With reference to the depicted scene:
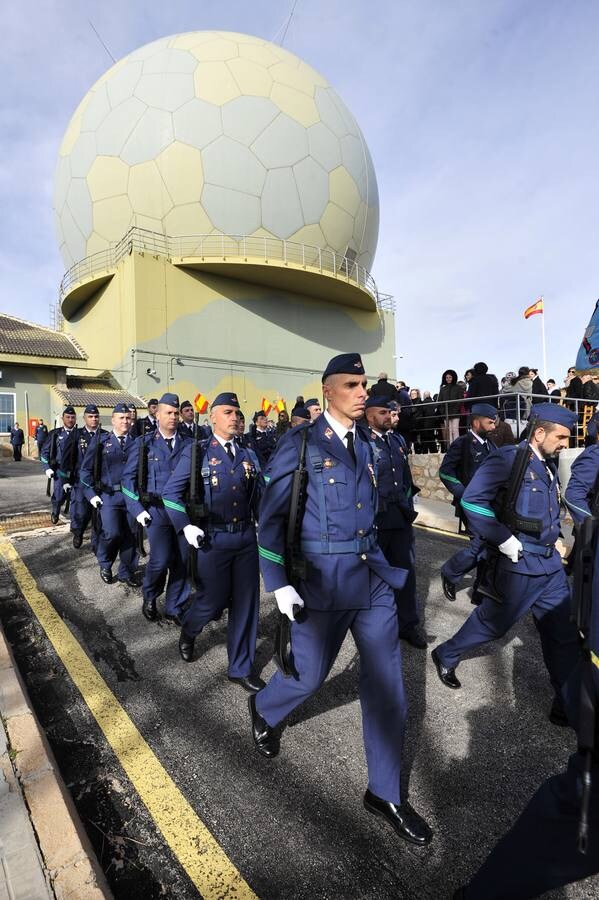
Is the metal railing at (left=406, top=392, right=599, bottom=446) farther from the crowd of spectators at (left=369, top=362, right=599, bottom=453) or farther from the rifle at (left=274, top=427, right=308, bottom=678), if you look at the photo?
the rifle at (left=274, top=427, right=308, bottom=678)

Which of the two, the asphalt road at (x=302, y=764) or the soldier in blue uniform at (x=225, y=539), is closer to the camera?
the asphalt road at (x=302, y=764)

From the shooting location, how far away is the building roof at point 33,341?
2125cm

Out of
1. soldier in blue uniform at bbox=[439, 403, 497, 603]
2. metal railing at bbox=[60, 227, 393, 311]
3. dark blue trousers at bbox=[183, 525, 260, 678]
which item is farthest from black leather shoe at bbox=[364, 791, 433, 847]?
metal railing at bbox=[60, 227, 393, 311]

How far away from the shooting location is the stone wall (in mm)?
10430

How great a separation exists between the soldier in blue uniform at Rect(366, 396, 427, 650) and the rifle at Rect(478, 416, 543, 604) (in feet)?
3.19

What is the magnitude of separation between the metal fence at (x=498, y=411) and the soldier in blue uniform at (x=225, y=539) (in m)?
6.38

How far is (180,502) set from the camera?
144 inches

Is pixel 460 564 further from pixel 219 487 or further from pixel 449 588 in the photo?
pixel 219 487

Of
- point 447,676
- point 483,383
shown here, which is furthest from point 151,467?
point 483,383

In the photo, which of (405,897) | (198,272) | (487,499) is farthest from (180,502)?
(198,272)

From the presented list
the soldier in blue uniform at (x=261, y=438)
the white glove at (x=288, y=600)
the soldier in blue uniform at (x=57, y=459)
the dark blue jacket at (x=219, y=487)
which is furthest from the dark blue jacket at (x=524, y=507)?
the soldier in blue uniform at (x=57, y=459)

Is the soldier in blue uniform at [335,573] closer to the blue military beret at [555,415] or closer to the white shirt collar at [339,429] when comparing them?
the white shirt collar at [339,429]

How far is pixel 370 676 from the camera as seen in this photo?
222cm

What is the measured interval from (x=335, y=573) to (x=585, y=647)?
106cm
